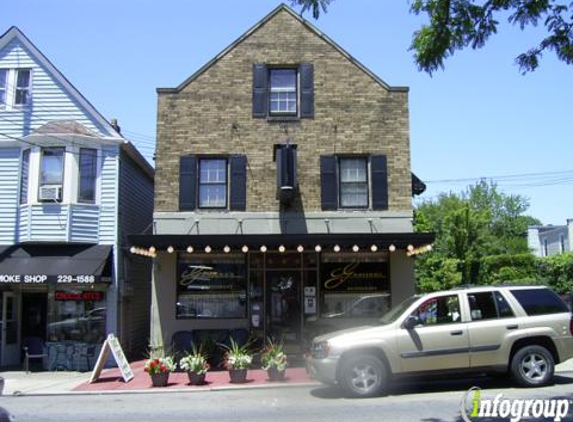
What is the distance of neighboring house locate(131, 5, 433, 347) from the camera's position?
16438 millimetres

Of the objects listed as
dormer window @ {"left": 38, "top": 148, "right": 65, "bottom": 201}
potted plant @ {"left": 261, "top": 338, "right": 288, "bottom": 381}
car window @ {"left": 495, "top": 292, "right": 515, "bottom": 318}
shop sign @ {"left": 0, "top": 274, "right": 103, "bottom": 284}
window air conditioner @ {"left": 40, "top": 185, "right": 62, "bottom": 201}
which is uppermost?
dormer window @ {"left": 38, "top": 148, "right": 65, "bottom": 201}

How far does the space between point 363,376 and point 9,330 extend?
11646mm

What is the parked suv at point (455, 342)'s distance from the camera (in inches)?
411

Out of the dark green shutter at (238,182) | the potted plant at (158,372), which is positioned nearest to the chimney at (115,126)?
Answer: the dark green shutter at (238,182)

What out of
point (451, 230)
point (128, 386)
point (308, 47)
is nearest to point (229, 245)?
point (128, 386)

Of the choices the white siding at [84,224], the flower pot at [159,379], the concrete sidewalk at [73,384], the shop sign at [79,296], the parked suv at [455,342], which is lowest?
the concrete sidewalk at [73,384]

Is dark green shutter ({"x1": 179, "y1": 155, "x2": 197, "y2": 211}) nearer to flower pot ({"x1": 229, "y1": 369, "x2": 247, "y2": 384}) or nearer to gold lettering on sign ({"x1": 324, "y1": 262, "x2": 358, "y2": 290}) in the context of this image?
gold lettering on sign ({"x1": 324, "y1": 262, "x2": 358, "y2": 290})

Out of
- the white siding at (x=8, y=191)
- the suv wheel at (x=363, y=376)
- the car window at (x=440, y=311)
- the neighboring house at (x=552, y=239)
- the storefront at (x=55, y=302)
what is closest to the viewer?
the suv wheel at (x=363, y=376)

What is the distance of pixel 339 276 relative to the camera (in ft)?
54.4

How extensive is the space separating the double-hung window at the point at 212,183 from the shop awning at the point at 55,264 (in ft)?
10.1

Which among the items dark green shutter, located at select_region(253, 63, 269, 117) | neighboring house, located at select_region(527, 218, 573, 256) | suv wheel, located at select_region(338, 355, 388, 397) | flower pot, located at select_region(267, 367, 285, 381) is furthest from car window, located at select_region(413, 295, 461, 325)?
neighboring house, located at select_region(527, 218, 573, 256)

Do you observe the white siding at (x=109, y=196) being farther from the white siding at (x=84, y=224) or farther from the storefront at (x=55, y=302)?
the storefront at (x=55, y=302)

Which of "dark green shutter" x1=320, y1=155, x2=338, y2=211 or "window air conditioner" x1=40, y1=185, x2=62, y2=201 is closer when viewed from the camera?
"dark green shutter" x1=320, y1=155, x2=338, y2=211

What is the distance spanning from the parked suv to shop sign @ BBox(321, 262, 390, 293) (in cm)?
544
